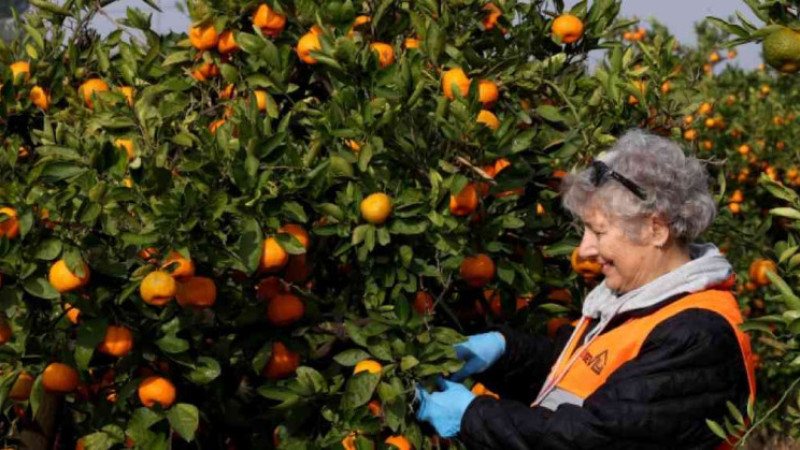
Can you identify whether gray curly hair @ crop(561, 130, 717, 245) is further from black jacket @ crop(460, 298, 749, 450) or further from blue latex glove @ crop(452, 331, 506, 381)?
blue latex glove @ crop(452, 331, 506, 381)

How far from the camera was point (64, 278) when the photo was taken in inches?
94.1

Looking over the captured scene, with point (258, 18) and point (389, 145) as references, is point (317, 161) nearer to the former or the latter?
point (389, 145)

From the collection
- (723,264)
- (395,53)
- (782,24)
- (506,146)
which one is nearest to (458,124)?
(506,146)

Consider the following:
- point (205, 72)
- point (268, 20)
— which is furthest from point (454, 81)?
point (205, 72)

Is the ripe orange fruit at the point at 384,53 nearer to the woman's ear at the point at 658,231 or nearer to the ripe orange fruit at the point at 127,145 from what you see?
the ripe orange fruit at the point at 127,145

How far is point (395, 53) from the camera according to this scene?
297cm

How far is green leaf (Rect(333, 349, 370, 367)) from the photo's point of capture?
268cm

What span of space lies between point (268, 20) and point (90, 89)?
51 centimetres

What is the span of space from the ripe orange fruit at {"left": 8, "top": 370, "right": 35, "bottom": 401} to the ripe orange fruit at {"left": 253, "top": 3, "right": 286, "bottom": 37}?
977 millimetres

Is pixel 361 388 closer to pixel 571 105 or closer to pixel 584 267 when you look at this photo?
pixel 584 267

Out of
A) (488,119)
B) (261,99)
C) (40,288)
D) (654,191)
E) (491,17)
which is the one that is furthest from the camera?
(491,17)

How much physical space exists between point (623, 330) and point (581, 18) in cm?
99

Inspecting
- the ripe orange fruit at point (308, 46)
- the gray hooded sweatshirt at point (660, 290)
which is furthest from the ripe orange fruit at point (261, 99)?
the gray hooded sweatshirt at point (660, 290)

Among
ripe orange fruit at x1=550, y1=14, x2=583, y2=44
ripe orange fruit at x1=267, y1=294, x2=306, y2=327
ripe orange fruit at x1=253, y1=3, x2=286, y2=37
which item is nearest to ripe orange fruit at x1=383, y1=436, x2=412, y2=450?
ripe orange fruit at x1=267, y1=294, x2=306, y2=327
